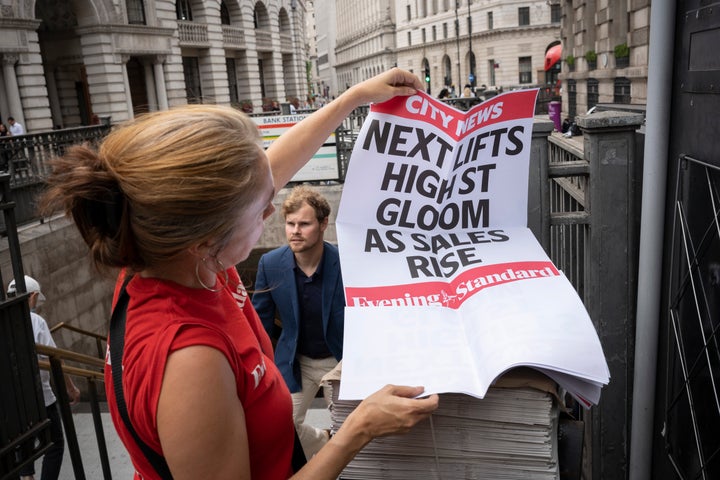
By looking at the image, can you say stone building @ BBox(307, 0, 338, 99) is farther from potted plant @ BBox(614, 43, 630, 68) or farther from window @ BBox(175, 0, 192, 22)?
potted plant @ BBox(614, 43, 630, 68)

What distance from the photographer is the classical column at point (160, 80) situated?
31.8 m

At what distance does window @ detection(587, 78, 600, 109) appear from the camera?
21603 mm

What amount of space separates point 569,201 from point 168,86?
1278 inches

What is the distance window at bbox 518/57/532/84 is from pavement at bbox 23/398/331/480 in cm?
6817

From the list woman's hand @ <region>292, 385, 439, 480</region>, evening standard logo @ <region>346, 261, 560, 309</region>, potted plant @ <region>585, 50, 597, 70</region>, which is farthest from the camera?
potted plant @ <region>585, 50, 597, 70</region>

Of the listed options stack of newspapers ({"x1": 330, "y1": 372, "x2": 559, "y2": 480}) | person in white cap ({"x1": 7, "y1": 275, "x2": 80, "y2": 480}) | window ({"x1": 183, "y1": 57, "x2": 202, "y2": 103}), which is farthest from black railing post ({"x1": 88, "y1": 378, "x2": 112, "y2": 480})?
window ({"x1": 183, "y1": 57, "x2": 202, "y2": 103})

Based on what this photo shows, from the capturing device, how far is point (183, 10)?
36719 millimetres

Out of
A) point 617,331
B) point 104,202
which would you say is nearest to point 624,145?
point 617,331

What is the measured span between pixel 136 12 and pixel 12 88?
9604 millimetres

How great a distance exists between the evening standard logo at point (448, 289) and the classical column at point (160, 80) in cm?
3254

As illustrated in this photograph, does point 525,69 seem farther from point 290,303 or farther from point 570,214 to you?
point 570,214

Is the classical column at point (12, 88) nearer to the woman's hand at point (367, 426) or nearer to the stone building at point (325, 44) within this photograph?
the woman's hand at point (367, 426)

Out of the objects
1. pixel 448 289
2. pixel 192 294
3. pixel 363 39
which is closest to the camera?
pixel 192 294

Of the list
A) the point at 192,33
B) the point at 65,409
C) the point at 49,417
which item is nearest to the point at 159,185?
the point at 65,409
